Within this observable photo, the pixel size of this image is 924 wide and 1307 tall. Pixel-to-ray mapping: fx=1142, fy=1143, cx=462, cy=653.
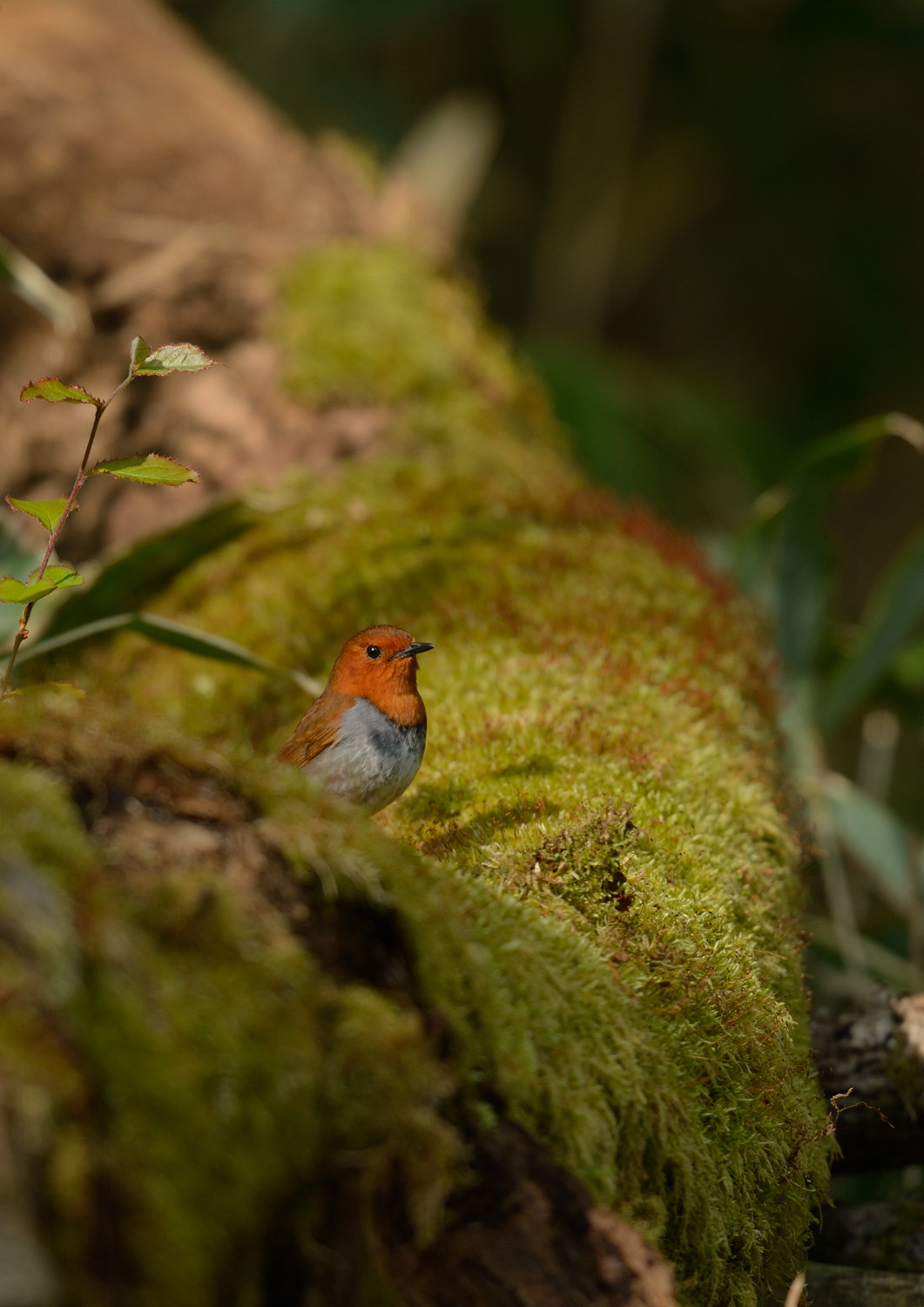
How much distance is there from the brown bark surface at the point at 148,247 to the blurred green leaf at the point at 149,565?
0.55 m

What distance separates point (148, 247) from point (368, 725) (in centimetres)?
336

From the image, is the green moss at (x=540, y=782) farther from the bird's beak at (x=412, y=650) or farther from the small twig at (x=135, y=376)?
the small twig at (x=135, y=376)

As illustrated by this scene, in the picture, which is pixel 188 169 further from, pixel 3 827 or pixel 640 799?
pixel 3 827

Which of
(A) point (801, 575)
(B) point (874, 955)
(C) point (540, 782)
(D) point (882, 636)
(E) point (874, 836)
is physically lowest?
(B) point (874, 955)

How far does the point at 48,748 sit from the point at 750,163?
11636 millimetres

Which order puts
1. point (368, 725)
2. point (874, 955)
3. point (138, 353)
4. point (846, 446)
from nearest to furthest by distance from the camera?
point (138, 353) < point (368, 725) < point (846, 446) < point (874, 955)

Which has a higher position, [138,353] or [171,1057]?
[138,353]

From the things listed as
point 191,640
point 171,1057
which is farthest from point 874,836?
point 171,1057

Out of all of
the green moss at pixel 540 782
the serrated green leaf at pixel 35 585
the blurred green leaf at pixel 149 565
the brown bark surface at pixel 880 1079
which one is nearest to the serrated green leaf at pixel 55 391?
the serrated green leaf at pixel 35 585

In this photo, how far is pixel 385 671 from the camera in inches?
119

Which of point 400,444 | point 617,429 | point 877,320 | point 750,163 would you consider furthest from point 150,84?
point 877,320

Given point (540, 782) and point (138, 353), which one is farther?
point (540, 782)

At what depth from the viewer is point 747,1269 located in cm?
206

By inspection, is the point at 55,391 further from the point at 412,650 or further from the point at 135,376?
the point at 412,650
